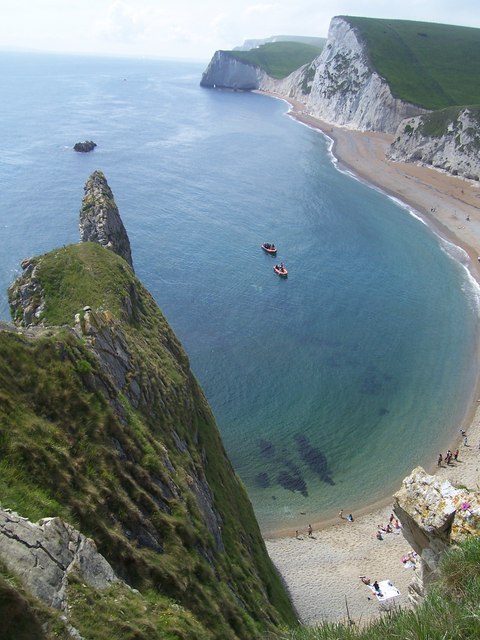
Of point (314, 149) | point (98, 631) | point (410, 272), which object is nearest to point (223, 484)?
point (98, 631)

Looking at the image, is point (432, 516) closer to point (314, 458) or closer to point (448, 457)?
point (314, 458)

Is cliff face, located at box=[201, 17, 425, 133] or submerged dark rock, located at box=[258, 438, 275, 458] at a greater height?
cliff face, located at box=[201, 17, 425, 133]

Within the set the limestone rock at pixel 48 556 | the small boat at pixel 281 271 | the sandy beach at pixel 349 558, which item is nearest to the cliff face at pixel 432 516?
the sandy beach at pixel 349 558

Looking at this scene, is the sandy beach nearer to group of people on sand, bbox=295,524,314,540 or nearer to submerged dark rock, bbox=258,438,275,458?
group of people on sand, bbox=295,524,314,540

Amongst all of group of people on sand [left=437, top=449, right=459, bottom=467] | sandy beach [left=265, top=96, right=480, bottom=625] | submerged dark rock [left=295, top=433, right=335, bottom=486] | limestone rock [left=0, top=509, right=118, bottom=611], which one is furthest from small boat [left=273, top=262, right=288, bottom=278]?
limestone rock [left=0, top=509, right=118, bottom=611]

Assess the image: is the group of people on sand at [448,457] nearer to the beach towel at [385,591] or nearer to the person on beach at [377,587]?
the beach towel at [385,591]

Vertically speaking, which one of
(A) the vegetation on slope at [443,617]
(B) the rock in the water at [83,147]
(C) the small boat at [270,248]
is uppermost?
(B) the rock in the water at [83,147]
